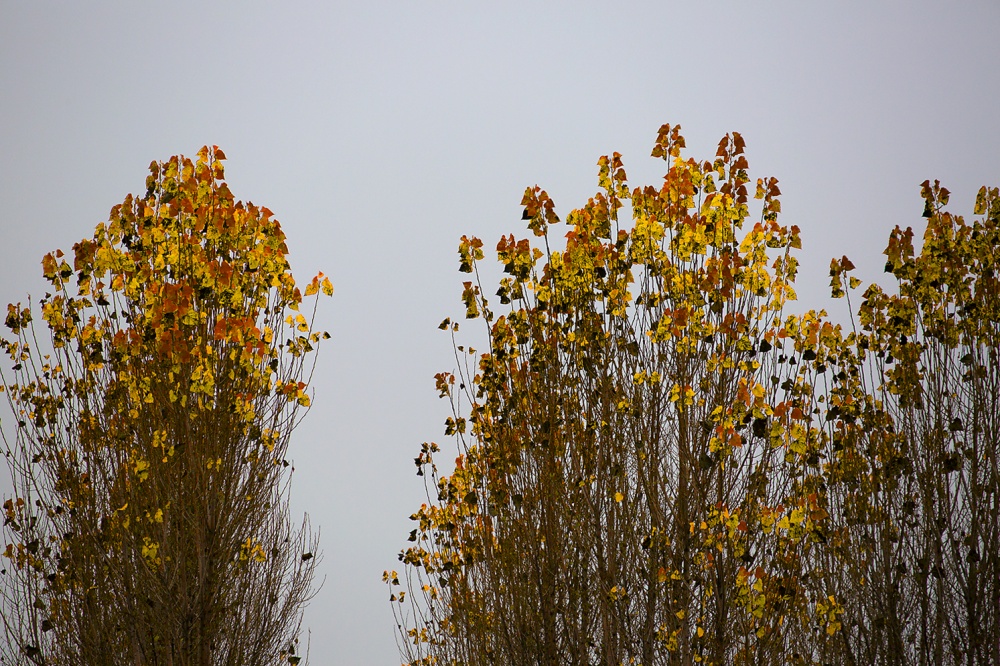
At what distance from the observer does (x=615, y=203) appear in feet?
17.5

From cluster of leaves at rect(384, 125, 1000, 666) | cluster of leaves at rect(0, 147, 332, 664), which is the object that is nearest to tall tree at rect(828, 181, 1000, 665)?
cluster of leaves at rect(384, 125, 1000, 666)

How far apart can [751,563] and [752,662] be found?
51 cm

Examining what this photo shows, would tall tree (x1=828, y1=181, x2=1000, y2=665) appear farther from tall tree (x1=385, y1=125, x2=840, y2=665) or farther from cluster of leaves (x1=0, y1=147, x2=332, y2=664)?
cluster of leaves (x1=0, y1=147, x2=332, y2=664)

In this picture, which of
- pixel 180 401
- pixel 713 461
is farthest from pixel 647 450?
pixel 180 401

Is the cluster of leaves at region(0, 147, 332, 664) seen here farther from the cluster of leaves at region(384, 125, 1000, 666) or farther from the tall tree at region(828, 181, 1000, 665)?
the tall tree at region(828, 181, 1000, 665)

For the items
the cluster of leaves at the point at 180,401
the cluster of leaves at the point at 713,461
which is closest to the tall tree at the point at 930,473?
the cluster of leaves at the point at 713,461

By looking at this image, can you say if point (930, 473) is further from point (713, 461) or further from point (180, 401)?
point (180, 401)

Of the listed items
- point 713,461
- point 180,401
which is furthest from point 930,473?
point 180,401

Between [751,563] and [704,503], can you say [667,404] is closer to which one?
[704,503]

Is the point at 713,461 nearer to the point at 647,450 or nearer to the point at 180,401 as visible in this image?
the point at 647,450

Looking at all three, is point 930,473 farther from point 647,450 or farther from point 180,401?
point 180,401

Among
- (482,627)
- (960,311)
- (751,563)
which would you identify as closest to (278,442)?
(482,627)

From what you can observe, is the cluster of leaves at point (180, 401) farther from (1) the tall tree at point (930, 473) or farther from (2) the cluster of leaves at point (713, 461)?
(1) the tall tree at point (930, 473)

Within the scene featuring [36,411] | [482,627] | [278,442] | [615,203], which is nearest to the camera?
[615,203]
